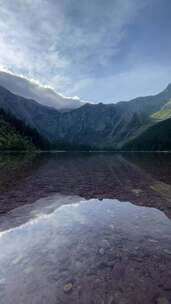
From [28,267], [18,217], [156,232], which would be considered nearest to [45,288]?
[28,267]

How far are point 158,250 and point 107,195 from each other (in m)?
11.7

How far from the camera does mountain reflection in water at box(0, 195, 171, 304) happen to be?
6.68 m

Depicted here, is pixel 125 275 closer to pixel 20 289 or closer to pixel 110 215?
pixel 20 289

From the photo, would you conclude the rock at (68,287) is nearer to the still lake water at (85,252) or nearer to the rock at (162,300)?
the still lake water at (85,252)

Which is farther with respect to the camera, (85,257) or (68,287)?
(85,257)

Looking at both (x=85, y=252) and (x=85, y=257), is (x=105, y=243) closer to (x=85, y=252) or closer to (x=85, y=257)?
(x=85, y=252)

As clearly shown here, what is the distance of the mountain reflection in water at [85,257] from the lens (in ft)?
21.9

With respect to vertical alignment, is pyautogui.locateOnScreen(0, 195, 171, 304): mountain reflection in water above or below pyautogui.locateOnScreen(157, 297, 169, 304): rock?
below

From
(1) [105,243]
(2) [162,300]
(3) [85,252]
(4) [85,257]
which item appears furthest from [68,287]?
(1) [105,243]

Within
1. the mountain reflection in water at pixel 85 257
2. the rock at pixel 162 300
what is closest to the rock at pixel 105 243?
the mountain reflection in water at pixel 85 257

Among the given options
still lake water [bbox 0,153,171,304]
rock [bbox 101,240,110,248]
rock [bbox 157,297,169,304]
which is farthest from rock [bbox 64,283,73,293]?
rock [bbox 101,240,110,248]

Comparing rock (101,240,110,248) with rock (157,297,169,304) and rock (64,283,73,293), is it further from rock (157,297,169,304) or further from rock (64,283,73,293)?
rock (157,297,169,304)

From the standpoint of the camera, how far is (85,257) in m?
9.07

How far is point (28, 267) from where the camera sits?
8.22m
